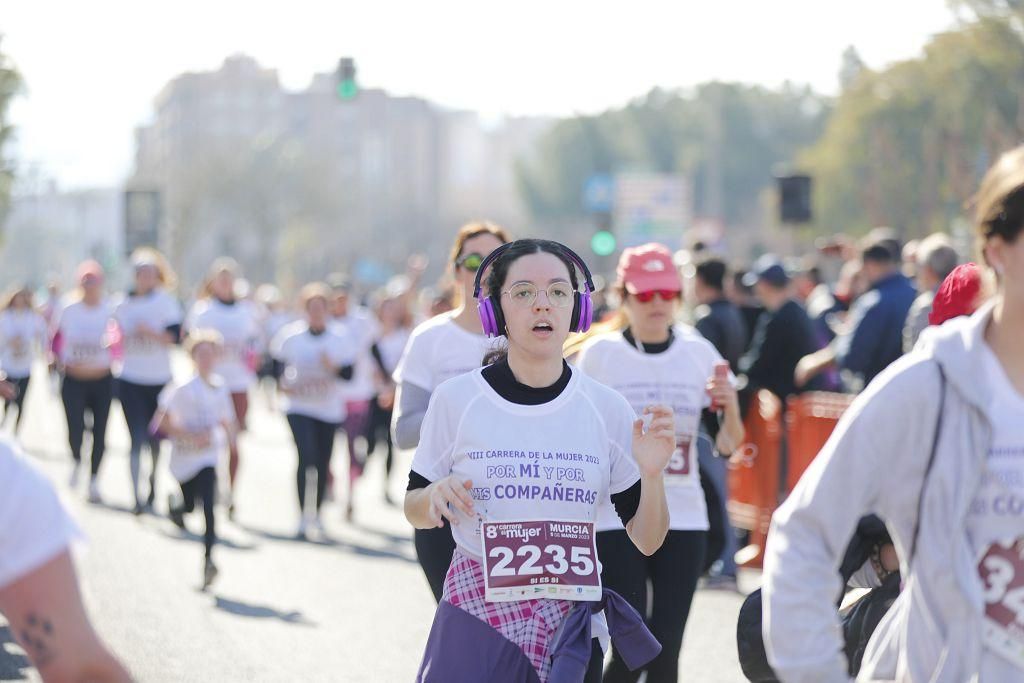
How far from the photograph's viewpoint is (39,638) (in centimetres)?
270

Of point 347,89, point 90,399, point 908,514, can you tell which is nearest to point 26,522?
point 908,514

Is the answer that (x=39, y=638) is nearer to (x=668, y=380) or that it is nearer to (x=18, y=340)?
(x=668, y=380)

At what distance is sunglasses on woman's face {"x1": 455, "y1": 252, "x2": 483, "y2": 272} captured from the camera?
6.30 metres

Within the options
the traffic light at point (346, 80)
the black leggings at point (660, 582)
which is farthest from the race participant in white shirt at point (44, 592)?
the traffic light at point (346, 80)

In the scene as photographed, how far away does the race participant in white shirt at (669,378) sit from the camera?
19.9 feet

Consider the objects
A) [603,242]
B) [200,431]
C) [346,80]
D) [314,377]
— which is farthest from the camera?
[603,242]

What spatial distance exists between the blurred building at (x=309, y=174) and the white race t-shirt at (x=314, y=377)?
37752mm

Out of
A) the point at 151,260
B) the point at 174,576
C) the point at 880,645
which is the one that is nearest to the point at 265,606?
the point at 174,576

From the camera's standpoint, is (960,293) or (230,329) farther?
(230,329)

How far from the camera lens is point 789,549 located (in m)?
3.00

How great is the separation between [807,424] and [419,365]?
5737 millimetres

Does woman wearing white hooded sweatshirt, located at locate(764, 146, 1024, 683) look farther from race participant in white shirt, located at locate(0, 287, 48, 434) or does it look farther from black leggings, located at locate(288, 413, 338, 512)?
race participant in white shirt, located at locate(0, 287, 48, 434)

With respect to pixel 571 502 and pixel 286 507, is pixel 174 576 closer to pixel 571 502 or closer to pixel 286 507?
pixel 286 507

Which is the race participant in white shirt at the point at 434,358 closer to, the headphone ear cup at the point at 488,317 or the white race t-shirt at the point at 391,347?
the headphone ear cup at the point at 488,317
